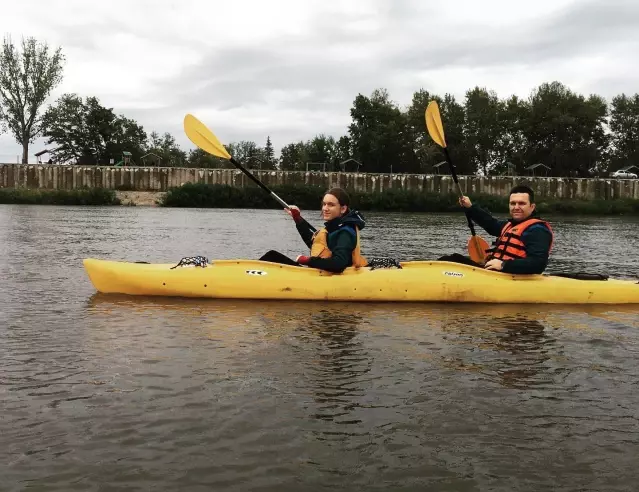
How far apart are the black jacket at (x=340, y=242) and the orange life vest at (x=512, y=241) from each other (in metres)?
1.95

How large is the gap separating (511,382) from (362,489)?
2.17 metres

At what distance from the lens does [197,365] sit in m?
5.19

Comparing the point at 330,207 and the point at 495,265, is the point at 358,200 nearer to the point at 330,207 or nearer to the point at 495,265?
the point at 495,265

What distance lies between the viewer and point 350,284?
8.27 m

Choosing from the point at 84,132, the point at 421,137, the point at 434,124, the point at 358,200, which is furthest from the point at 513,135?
the point at 434,124

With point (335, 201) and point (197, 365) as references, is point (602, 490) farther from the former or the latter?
point (335, 201)

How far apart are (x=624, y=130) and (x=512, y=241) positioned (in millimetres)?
83513

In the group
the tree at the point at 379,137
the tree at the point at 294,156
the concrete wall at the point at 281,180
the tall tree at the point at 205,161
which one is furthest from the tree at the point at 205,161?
the concrete wall at the point at 281,180

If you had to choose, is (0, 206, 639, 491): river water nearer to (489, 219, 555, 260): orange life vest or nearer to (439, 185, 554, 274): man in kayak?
(439, 185, 554, 274): man in kayak

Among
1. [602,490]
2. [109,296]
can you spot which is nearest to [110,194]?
[109,296]

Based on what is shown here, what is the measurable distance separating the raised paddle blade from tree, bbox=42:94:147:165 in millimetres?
62665

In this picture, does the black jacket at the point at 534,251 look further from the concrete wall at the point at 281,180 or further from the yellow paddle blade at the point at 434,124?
the concrete wall at the point at 281,180

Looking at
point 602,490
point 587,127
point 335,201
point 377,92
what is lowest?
point 602,490

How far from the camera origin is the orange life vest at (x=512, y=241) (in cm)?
828
